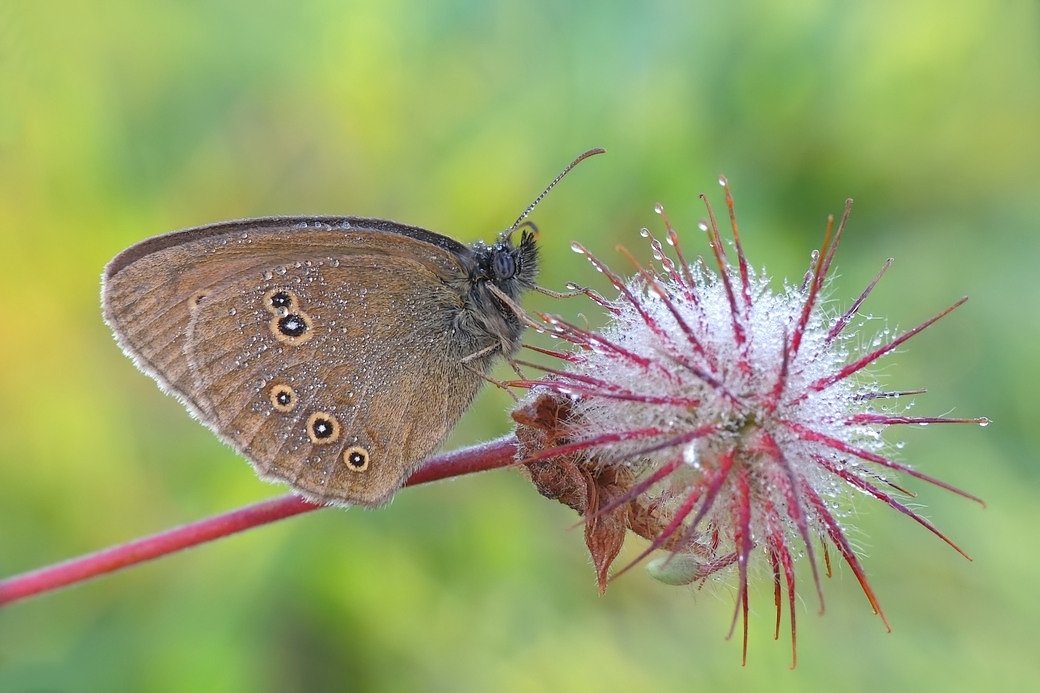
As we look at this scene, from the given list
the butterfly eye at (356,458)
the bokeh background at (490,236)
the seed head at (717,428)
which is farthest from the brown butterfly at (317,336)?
the bokeh background at (490,236)

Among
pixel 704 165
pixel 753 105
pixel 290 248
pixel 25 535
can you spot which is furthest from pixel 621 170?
pixel 25 535

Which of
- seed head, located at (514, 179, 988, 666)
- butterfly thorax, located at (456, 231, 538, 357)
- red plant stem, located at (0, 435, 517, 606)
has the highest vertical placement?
seed head, located at (514, 179, 988, 666)

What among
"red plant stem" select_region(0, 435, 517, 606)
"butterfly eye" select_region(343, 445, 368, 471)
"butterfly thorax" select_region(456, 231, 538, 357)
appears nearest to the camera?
"red plant stem" select_region(0, 435, 517, 606)

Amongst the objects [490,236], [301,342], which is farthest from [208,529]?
[490,236]

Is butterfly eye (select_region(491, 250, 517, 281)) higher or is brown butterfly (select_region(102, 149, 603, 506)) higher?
butterfly eye (select_region(491, 250, 517, 281))

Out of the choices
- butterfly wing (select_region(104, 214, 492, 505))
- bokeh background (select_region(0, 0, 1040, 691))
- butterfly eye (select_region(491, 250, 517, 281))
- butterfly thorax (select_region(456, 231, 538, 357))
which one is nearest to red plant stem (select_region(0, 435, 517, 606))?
butterfly wing (select_region(104, 214, 492, 505))

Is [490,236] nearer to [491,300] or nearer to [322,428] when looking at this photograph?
[491,300]

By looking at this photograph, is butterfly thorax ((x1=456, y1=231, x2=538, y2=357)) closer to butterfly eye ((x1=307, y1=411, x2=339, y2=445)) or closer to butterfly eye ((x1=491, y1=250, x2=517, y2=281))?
butterfly eye ((x1=491, y1=250, x2=517, y2=281))
